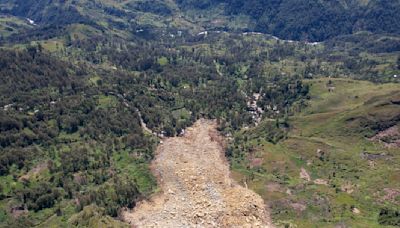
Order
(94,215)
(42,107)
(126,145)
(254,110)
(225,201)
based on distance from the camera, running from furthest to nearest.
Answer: (254,110), (42,107), (126,145), (225,201), (94,215)

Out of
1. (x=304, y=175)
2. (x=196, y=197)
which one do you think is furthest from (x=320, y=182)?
(x=196, y=197)

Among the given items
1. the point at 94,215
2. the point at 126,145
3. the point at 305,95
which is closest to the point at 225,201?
the point at 94,215

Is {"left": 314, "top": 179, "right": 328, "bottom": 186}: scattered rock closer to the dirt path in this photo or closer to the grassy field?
the grassy field

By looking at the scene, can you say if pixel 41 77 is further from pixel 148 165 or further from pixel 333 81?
pixel 333 81

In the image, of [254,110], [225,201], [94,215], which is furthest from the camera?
A: [254,110]

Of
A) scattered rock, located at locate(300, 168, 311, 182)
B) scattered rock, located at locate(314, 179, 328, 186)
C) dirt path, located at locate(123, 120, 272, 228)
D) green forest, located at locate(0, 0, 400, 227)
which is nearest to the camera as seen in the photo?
dirt path, located at locate(123, 120, 272, 228)

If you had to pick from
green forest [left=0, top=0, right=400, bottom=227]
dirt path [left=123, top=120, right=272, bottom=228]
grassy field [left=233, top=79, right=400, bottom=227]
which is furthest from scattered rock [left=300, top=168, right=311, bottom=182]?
dirt path [left=123, top=120, right=272, bottom=228]

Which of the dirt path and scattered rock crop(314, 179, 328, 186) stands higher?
scattered rock crop(314, 179, 328, 186)
